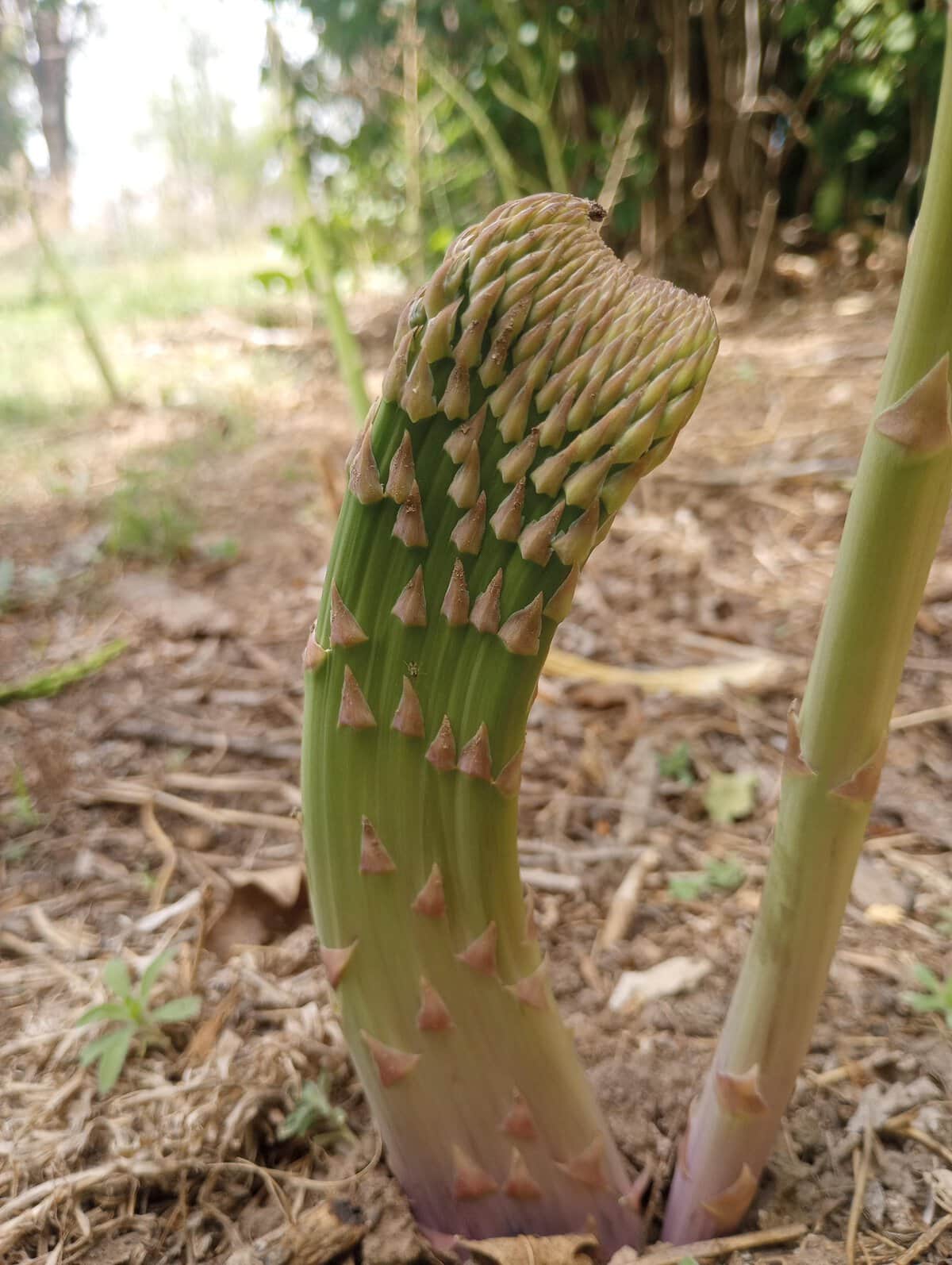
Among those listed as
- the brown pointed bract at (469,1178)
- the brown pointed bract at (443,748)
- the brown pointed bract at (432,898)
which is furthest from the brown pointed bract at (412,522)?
the brown pointed bract at (469,1178)

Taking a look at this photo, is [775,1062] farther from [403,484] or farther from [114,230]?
[114,230]

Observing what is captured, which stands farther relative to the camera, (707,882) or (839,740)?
(707,882)

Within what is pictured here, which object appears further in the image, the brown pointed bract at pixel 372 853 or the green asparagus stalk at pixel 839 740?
the brown pointed bract at pixel 372 853

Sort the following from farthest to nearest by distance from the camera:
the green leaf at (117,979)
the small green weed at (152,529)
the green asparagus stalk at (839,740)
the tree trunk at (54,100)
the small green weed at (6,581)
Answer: the tree trunk at (54,100), the small green weed at (152,529), the small green weed at (6,581), the green leaf at (117,979), the green asparagus stalk at (839,740)

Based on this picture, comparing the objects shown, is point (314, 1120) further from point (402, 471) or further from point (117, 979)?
point (402, 471)

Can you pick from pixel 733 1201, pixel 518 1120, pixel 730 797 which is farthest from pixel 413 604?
pixel 730 797

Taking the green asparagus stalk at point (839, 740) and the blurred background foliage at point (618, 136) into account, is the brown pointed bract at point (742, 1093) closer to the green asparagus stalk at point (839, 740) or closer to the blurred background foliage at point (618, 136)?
the green asparagus stalk at point (839, 740)
